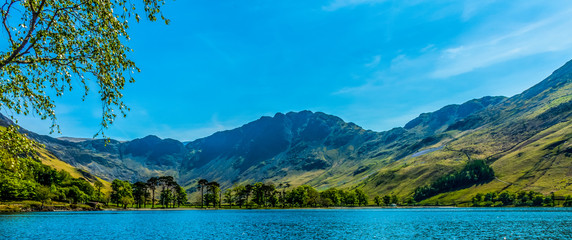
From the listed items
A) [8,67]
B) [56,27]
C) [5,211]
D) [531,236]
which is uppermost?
[56,27]

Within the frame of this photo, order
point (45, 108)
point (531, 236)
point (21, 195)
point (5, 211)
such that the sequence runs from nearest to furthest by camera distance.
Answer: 1. point (45, 108)
2. point (531, 236)
3. point (5, 211)
4. point (21, 195)

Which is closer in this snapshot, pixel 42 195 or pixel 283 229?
pixel 283 229

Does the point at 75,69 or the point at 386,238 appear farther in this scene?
the point at 386,238

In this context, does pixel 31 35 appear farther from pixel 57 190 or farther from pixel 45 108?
pixel 57 190

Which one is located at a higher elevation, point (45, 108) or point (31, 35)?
point (31, 35)

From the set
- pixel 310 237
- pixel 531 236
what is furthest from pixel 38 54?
pixel 531 236

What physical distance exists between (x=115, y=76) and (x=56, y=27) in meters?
4.23

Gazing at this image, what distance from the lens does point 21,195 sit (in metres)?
164

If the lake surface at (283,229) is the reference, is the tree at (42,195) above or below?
above

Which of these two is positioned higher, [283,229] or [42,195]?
[42,195]

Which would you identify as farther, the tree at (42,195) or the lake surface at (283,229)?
the tree at (42,195)

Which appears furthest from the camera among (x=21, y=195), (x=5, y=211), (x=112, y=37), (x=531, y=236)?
(x=21, y=195)

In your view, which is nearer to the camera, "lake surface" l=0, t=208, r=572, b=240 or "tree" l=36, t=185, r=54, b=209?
"lake surface" l=0, t=208, r=572, b=240

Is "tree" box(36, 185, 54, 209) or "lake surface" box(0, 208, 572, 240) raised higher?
"tree" box(36, 185, 54, 209)
